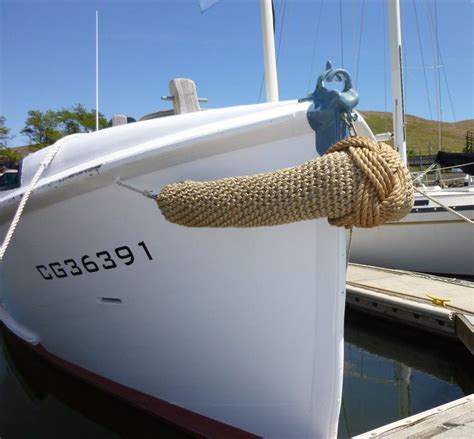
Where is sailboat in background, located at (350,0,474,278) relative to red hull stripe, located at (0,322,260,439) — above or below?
above

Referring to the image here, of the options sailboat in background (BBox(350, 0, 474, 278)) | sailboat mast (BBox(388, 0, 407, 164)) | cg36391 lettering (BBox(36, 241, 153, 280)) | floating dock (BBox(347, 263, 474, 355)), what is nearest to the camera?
cg36391 lettering (BBox(36, 241, 153, 280))

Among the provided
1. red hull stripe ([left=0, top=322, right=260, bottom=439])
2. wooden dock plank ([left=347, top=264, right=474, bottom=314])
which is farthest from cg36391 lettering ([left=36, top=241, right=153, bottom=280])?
wooden dock plank ([left=347, top=264, right=474, bottom=314])

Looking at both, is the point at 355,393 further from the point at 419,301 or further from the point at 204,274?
the point at 204,274

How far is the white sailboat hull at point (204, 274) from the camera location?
9.14 feet

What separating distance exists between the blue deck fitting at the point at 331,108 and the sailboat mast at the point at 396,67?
Answer: 23.6 feet

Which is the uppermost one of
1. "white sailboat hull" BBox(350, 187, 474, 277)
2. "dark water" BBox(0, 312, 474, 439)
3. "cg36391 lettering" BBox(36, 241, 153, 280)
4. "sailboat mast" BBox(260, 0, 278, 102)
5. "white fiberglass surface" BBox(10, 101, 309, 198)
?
"sailboat mast" BBox(260, 0, 278, 102)

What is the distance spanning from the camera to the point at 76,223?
10.8 feet

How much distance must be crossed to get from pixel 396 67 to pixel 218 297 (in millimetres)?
8105

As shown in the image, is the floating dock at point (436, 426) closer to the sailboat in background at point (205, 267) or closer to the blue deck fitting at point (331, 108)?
the sailboat in background at point (205, 267)

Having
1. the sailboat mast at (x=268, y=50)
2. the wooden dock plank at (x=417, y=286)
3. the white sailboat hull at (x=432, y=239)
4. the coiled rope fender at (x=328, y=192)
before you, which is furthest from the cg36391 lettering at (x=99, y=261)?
the white sailboat hull at (x=432, y=239)

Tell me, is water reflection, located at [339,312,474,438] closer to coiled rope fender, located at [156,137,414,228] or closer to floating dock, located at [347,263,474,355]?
floating dock, located at [347,263,474,355]

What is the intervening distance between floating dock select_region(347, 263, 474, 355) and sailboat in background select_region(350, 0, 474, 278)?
1.76 meters

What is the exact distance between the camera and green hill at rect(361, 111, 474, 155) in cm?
7125

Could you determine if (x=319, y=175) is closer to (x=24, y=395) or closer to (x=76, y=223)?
(x=76, y=223)
